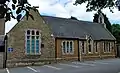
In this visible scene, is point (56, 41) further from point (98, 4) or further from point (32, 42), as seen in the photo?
point (98, 4)

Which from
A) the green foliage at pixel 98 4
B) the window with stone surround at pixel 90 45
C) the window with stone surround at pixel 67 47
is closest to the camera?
the green foliage at pixel 98 4

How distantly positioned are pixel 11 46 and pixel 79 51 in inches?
486

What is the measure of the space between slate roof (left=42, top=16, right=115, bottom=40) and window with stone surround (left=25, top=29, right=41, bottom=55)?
11.5ft

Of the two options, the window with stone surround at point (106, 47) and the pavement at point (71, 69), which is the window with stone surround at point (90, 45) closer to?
the window with stone surround at point (106, 47)

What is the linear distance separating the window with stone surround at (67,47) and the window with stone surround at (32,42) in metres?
4.67

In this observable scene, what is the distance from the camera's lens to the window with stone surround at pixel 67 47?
113 feet

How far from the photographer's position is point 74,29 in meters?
38.9

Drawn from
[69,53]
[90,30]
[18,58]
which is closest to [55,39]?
[69,53]

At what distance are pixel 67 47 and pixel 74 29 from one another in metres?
5.08

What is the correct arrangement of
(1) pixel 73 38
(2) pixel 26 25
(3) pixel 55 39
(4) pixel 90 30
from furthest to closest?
(4) pixel 90 30 < (1) pixel 73 38 < (3) pixel 55 39 < (2) pixel 26 25

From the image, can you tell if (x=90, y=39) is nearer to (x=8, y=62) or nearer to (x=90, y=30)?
(x=90, y=30)

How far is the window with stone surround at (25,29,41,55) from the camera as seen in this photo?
97.9 ft

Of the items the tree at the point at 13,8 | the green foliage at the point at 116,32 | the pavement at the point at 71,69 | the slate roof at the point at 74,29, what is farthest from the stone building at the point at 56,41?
the tree at the point at 13,8

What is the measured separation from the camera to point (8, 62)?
27891 millimetres
